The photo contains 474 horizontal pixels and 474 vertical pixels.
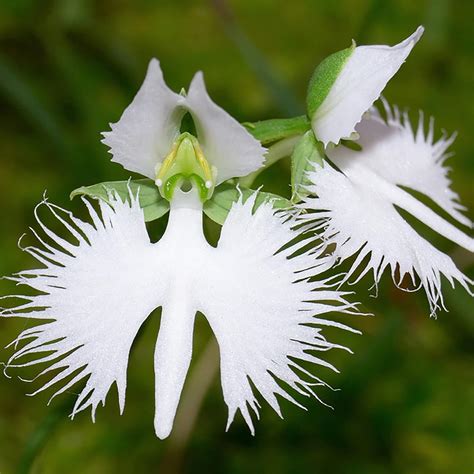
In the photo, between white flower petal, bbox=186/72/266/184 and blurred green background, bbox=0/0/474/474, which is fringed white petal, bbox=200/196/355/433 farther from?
blurred green background, bbox=0/0/474/474

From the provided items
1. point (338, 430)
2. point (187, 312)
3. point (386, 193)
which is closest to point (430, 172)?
point (386, 193)

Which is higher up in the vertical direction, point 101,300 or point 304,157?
point 304,157

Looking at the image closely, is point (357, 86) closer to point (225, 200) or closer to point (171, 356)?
point (225, 200)

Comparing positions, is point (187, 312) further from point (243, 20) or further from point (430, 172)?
point (243, 20)

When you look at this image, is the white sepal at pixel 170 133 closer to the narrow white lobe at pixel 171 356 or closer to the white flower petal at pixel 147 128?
the white flower petal at pixel 147 128

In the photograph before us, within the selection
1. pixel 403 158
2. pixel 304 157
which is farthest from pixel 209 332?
pixel 304 157

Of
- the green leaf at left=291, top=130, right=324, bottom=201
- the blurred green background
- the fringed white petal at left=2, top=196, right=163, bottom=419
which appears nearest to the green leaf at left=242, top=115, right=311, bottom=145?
the green leaf at left=291, top=130, right=324, bottom=201

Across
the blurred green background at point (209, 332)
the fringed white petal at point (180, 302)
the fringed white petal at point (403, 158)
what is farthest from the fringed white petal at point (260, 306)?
the blurred green background at point (209, 332)
